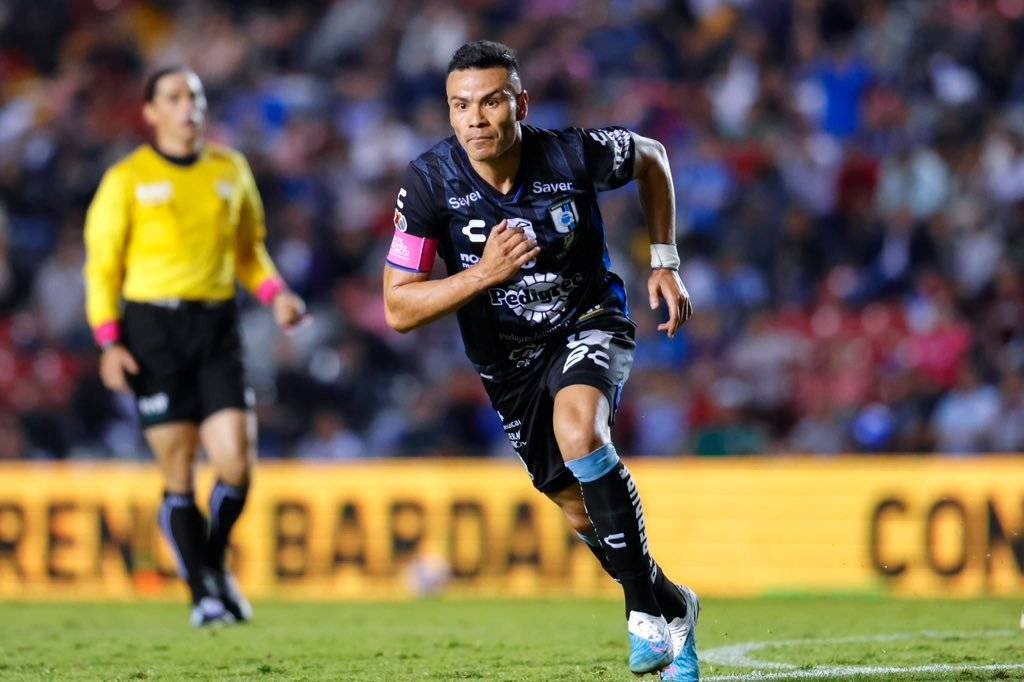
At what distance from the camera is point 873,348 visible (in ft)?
Result: 41.1

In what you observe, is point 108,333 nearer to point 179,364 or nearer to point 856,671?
point 179,364

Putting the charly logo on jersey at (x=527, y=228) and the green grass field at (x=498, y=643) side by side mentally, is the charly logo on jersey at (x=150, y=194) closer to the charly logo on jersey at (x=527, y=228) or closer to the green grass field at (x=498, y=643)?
the green grass field at (x=498, y=643)

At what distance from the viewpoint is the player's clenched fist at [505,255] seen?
16.4ft

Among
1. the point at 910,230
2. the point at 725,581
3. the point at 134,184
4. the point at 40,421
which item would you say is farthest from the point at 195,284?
the point at 910,230

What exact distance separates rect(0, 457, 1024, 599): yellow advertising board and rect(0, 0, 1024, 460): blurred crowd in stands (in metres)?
1.14

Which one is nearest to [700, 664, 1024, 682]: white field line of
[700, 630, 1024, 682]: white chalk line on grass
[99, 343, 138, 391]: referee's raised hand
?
[700, 630, 1024, 682]: white chalk line on grass

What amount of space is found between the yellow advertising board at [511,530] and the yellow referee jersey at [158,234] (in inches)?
137

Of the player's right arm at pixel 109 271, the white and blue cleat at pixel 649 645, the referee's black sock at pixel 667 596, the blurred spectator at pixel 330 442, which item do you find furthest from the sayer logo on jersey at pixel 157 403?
the blurred spectator at pixel 330 442

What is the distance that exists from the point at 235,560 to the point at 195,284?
391cm

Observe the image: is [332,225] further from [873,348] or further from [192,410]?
[192,410]

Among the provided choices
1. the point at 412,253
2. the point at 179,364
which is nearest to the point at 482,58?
the point at 412,253

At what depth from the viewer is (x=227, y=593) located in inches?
330

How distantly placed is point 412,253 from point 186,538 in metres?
3.38

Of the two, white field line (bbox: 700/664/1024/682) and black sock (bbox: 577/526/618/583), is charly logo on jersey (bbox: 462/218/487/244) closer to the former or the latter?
black sock (bbox: 577/526/618/583)
